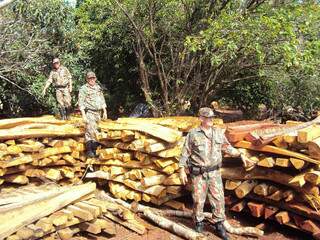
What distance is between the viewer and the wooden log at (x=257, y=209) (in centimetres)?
823

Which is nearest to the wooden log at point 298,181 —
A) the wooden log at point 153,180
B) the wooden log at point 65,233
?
the wooden log at point 153,180

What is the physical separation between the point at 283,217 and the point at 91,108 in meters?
4.58

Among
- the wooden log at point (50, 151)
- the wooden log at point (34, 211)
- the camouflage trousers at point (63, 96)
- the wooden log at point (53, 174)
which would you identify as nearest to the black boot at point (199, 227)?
the wooden log at point (34, 211)

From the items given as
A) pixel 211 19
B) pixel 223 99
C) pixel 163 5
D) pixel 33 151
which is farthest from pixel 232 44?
pixel 223 99

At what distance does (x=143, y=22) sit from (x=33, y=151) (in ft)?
19.5

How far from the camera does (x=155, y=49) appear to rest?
14250mm

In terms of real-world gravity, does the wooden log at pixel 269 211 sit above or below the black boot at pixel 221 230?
above

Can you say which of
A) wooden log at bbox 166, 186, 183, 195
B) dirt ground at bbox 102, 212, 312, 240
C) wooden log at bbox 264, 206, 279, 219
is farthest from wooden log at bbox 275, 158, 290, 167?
wooden log at bbox 166, 186, 183, 195

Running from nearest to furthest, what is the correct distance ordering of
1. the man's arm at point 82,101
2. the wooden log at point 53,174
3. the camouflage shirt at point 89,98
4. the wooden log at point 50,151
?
the wooden log at point 50,151 → the wooden log at point 53,174 → the man's arm at point 82,101 → the camouflage shirt at point 89,98

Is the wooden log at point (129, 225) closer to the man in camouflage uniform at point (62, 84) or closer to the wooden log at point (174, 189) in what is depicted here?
the wooden log at point (174, 189)

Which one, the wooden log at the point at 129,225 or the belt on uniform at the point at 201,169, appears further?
the wooden log at the point at 129,225

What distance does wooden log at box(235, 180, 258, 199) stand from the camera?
27.0 ft

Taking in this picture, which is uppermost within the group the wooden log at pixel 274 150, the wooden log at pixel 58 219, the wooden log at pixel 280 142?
the wooden log at pixel 280 142

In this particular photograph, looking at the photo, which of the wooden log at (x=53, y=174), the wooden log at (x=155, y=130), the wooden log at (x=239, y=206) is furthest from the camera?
the wooden log at (x=53, y=174)
